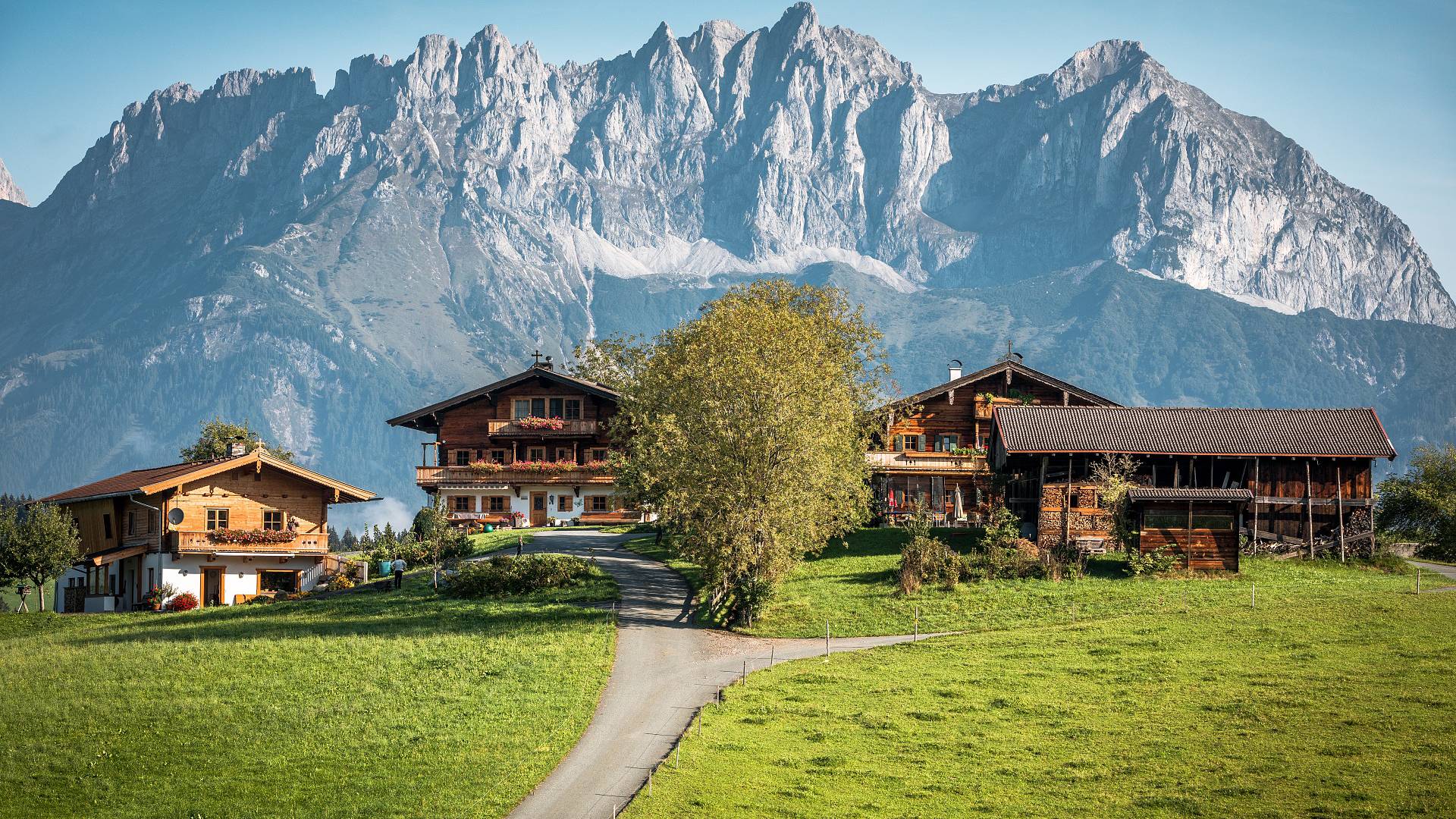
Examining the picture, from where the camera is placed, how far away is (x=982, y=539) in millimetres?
55094

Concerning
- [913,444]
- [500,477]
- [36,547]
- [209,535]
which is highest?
[913,444]

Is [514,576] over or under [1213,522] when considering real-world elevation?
under

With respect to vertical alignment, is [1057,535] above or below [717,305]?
below

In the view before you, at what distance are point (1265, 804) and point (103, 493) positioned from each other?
5650cm

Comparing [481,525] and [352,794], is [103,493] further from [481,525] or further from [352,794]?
[352,794]

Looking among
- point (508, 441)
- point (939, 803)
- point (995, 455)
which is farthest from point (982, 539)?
point (508, 441)

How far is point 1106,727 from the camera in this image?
32562 millimetres

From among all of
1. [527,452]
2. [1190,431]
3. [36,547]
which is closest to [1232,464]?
[1190,431]

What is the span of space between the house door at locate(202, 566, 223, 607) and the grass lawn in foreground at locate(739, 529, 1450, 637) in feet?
91.5

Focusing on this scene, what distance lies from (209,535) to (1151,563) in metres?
41.8

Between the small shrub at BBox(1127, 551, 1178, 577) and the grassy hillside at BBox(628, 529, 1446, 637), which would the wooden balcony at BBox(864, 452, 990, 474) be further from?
the small shrub at BBox(1127, 551, 1178, 577)

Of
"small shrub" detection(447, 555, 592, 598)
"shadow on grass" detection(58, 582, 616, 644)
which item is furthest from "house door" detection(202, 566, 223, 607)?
"small shrub" detection(447, 555, 592, 598)

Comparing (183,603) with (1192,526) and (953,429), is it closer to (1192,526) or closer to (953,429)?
(1192,526)

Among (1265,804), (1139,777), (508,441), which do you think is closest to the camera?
(1265,804)
